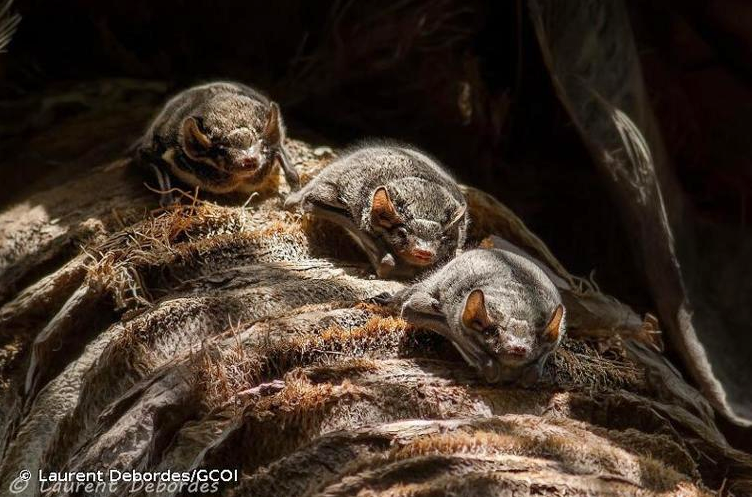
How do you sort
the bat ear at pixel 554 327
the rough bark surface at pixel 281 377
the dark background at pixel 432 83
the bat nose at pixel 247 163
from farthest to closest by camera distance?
the dark background at pixel 432 83 → the bat nose at pixel 247 163 → the bat ear at pixel 554 327 → the rough bark surface at pixel 281 377

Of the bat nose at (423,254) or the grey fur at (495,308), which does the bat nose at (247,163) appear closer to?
the bat nose at (423,254)

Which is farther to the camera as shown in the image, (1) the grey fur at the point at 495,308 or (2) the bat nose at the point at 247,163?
(2) the bat nose at the point at 247,163

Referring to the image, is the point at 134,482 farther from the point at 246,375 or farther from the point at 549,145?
the point at 549,145

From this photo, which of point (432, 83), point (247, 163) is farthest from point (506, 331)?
point (432, 83)

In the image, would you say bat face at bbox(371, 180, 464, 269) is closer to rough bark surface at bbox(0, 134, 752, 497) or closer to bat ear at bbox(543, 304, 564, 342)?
rough bark surface at bbox(0, 134, 752, 497)

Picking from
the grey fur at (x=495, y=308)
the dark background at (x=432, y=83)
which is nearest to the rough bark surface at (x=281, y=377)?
the grey fur at (x=495, y=308)

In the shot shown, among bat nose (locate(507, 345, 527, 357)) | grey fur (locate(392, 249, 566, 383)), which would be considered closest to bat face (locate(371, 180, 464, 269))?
grey fur (locate(392, 249, 566, 383))

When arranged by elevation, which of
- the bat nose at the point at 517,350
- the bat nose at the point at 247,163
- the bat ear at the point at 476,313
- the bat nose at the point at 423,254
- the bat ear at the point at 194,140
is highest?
the bat ear at the point at 194,140

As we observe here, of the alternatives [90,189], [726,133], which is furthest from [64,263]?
[726,133]
